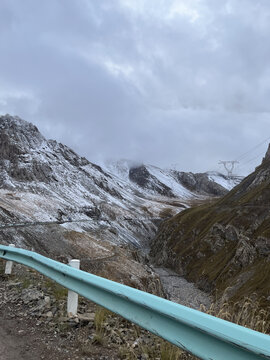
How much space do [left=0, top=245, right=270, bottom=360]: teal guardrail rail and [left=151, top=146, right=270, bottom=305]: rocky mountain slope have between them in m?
52.0

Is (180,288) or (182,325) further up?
(182,325)

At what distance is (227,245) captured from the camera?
3647 inches

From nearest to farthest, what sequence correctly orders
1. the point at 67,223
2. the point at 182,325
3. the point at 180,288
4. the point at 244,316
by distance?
1. the point at 182,325
2. the point at 244,316
3. the point at 180,288
4. the point at 67,223

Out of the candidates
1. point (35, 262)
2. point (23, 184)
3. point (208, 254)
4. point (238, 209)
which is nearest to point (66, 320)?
point (35, 262)

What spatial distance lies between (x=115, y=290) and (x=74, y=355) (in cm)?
148

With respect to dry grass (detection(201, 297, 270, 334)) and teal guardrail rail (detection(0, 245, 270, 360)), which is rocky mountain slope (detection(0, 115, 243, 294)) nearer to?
dry grass (detection(201, 297, 270, 334))

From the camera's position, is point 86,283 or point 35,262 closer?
point 86,283

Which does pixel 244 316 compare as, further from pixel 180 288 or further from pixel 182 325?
pixel 180 288

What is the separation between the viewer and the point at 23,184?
16525 cm

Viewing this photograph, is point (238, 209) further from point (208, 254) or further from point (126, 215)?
point (126, 215)

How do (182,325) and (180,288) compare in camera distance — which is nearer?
(182,325)

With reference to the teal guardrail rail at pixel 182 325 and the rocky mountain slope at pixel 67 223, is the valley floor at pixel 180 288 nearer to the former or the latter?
the rocky mountain slope at pixel 67 223

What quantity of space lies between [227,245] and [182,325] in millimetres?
93810

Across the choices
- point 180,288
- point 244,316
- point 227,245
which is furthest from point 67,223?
point 244,316
